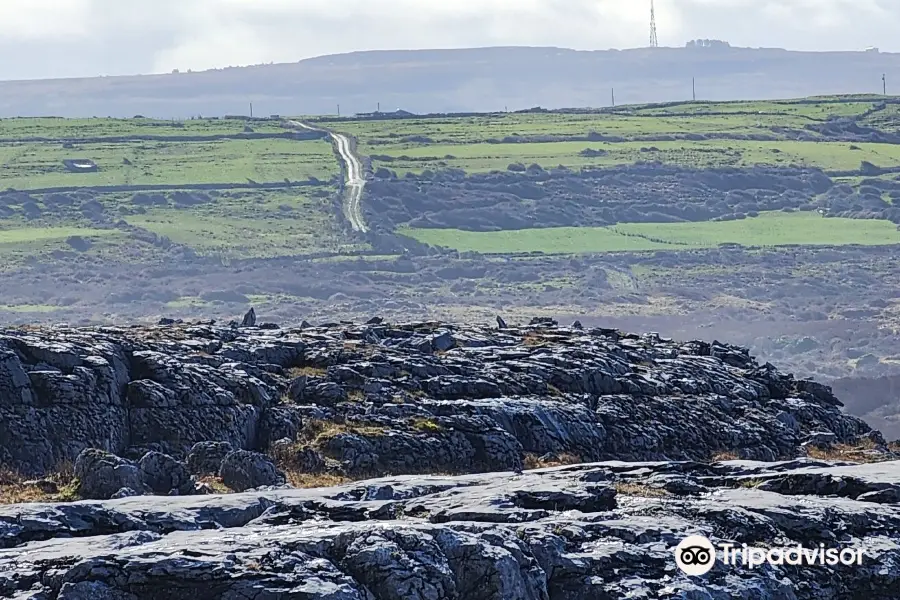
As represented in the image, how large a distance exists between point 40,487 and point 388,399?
10.00 meters

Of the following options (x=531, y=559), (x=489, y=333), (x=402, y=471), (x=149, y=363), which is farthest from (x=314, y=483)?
(x=489, y=333)

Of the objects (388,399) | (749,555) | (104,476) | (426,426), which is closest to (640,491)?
(749,555)

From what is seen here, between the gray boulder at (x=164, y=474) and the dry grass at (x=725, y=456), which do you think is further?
the dry grass at (x=725, y=456)

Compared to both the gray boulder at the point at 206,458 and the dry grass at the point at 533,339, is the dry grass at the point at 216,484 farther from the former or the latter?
the dry grass at the point at 533,339

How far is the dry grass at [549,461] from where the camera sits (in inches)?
1437

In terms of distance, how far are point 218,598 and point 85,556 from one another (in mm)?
Result: 1868

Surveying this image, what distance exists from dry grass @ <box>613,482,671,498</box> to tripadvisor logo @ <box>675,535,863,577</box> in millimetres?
2597

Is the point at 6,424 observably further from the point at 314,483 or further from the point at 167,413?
the point at 314,483

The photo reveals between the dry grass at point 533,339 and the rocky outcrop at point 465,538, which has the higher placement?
the rocky outcrop at point 465,538

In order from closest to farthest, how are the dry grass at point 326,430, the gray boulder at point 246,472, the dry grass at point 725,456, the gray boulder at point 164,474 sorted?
the gray boulder at point 164,474
the gray boulder at point 246,472
the dry grass at point 326,430
the dry grass at point 725,456

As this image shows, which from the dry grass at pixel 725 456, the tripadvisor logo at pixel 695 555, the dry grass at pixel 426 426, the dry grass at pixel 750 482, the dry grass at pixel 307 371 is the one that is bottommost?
the dry grass at pixel 725 456

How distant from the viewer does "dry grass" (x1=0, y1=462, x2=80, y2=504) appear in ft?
98.1

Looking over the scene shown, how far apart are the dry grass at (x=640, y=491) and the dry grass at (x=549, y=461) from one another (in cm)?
857

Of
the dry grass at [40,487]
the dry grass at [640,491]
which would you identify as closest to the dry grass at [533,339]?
the dry grass at [40,487]
